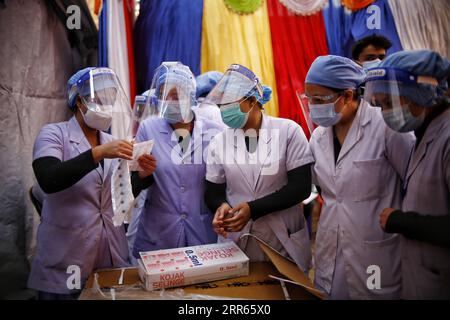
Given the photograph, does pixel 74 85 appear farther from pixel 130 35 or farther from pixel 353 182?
pixel 353 182

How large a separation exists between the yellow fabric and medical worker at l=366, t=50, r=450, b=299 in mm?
1071

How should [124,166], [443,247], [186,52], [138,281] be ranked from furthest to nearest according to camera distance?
[186,52] < [124,166] < [138,281] < [443,247]

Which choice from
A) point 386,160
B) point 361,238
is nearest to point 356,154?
point 386,160

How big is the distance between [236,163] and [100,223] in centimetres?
56

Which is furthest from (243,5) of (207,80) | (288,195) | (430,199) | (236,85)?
(430,199)

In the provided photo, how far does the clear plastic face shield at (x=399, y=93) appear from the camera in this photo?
0.96m

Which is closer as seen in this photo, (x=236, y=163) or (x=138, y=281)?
(x=138, y=281)

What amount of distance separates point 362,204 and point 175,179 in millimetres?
733

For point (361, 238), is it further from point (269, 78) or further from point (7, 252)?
point (7, 252)

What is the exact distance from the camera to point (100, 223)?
1.31 meters

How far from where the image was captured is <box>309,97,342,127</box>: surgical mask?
121 centimetres

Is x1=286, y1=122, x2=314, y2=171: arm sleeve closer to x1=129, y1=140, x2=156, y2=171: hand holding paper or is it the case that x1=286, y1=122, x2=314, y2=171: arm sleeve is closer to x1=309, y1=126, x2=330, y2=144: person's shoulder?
x1=309, y1=126, x2=330, y2=144: person's shoulder

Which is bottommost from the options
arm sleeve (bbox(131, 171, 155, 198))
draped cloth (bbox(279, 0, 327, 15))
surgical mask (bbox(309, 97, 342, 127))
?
arm sleeve (bbox(131, 171, 155, 198))

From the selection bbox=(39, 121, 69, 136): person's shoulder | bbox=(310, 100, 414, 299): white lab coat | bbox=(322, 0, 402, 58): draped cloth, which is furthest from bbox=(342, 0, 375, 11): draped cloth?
bbox=(39, 121, 69, 136): person's shoulder
